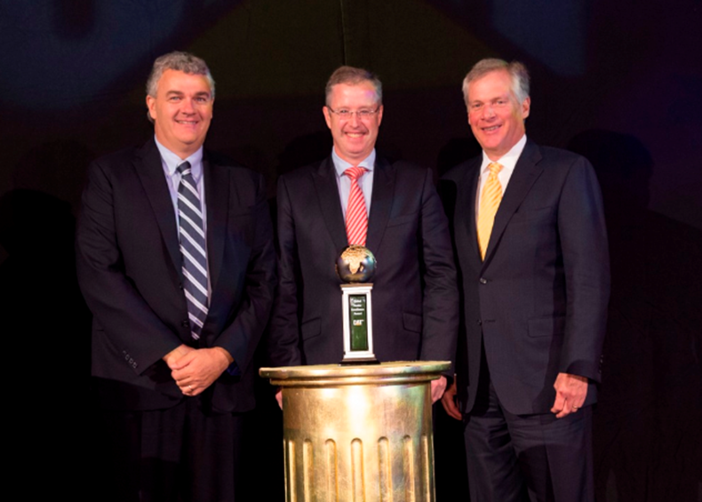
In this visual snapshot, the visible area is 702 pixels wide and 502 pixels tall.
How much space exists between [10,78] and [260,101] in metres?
1.00

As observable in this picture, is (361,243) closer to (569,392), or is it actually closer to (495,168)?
(495,168)

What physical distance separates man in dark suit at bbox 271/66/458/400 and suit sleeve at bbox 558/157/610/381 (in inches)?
15.9

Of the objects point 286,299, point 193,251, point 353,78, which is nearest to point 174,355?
point 193,251

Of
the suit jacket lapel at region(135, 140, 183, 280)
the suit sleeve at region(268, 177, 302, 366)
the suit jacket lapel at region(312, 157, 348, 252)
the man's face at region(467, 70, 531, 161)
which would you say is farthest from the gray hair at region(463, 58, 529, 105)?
the suit jacket lapel at region(135, 140, 183, 280)

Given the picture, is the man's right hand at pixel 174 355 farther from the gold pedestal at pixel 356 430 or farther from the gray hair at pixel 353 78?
the gray hair at pixel 353 78

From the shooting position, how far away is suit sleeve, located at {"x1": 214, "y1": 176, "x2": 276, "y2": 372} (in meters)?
3.16

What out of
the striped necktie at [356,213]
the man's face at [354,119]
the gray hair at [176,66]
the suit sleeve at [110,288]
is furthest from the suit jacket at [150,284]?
the man's face at [354,119]

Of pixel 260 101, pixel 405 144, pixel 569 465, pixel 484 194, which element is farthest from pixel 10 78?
pixel 569 465

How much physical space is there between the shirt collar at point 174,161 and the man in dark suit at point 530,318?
1.00 metres

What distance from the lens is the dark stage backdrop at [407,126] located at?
3691 millimetres

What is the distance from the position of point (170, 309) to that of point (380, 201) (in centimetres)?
86

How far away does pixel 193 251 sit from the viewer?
127 inches

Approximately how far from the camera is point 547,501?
3.26m

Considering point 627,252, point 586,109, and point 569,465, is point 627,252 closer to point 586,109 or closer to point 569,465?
point 586,109
